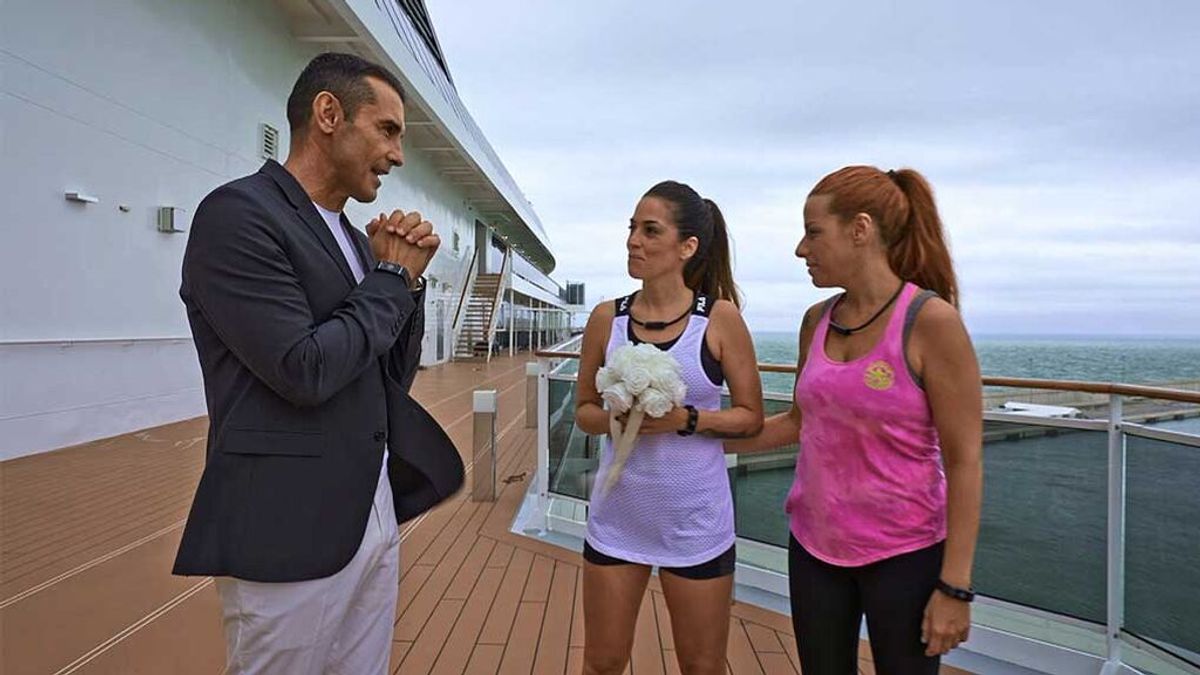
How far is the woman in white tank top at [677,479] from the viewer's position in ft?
4.92

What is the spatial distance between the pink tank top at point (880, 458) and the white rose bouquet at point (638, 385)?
301mm

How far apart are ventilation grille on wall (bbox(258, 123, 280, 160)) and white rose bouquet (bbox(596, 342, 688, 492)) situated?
28.6 feet

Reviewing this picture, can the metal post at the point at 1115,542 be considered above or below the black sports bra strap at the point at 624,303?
below

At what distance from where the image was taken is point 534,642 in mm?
2664

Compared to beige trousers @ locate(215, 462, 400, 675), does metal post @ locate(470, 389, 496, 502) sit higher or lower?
lower

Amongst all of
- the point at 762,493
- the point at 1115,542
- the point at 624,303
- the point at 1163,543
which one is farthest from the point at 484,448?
the point at 1163,543

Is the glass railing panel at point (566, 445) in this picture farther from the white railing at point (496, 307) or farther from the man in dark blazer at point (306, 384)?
the white railing at point (496, 307)

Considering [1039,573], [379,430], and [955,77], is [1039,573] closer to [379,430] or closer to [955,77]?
[379,430]

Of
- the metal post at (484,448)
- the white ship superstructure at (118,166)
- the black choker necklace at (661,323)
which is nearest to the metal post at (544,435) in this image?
the metal post at (484,448)

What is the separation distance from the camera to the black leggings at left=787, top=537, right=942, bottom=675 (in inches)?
49.1

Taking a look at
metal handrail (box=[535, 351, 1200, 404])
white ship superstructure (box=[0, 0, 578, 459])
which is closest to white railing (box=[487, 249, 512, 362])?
white ship superstructure (box=[0, 0, 578, 459])

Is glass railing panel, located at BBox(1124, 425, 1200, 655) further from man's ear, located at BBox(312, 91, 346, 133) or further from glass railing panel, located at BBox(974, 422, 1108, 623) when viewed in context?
man's ear, located at BBox(312, 91, 346, 133)

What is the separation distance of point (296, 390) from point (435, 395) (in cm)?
969

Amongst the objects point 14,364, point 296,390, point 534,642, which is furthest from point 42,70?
point 296,390
